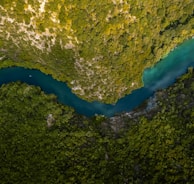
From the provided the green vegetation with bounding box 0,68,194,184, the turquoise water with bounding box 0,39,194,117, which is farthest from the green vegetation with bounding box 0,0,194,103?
the green vegetation with bounding box 0,68,194,184

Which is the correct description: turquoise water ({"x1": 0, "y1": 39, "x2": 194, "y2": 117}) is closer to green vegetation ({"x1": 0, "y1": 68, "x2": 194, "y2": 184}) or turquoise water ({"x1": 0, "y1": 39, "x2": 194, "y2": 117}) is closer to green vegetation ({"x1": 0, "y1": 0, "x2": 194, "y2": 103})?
green vegetation ({"x1": 0, "y1": 0, "x2": 194, "y2": 103})

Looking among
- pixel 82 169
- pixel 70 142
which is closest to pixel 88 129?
pixel 70 142

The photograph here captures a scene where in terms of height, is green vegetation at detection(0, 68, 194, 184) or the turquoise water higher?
the turquoise water

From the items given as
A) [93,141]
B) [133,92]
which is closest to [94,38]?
[133,92]

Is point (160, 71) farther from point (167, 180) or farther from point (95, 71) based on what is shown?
point (167, 180)

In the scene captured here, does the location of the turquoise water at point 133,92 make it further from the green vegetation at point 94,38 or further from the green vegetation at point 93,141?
the green vegetation at point 93,141

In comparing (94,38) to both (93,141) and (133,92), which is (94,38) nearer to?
(133,92)
